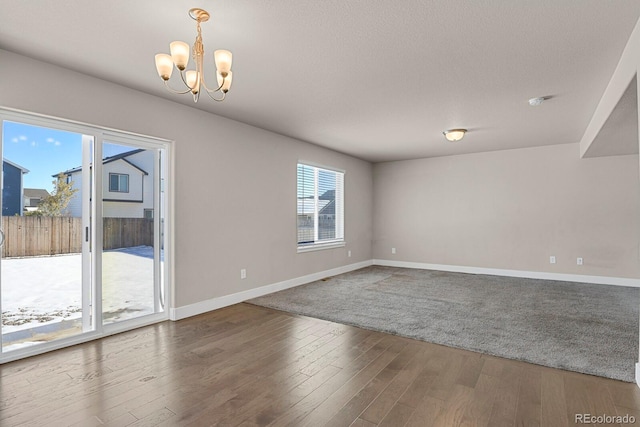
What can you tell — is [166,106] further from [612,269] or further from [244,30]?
[612,269]

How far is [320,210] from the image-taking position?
637cm

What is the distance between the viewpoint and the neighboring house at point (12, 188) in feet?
8.87

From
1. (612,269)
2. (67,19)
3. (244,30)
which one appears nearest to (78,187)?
(67,19)

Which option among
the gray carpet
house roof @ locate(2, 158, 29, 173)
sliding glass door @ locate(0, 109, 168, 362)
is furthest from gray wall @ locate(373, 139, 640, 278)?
house roof @ locate(2, 158, 29, 173)

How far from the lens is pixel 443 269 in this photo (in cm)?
704

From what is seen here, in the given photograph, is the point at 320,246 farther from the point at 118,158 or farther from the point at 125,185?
the point at 118,158

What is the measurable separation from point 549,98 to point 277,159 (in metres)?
3.56

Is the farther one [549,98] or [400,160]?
[400,160]

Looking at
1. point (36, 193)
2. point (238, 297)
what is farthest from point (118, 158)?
point (238, 297)

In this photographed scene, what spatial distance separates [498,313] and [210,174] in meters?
3.88

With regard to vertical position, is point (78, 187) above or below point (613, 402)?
above

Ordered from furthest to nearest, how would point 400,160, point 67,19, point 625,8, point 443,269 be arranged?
point 400,160 → point 443,269 → point 67,19 → point 625,8

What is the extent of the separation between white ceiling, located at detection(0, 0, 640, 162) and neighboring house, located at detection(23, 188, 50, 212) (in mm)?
1102

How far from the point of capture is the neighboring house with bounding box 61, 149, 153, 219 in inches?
124
